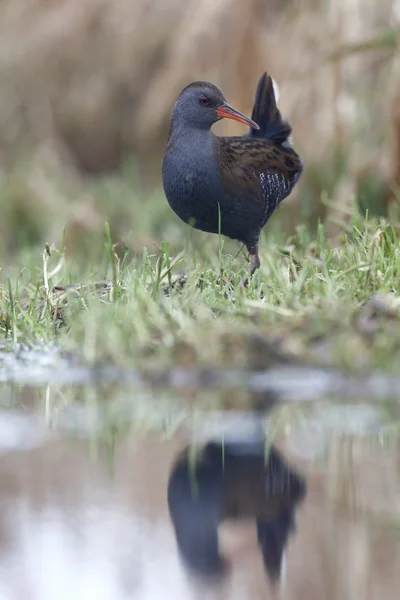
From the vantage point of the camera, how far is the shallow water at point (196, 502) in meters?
2.29

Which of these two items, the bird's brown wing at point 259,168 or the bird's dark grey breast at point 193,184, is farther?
the bird's brown wing at point 259,168

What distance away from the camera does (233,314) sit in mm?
4504

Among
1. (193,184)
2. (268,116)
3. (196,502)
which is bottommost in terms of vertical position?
(196,502)

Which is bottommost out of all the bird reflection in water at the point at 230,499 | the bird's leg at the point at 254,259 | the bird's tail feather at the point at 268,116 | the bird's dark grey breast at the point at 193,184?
the bird reflection in water at the point at 230,499

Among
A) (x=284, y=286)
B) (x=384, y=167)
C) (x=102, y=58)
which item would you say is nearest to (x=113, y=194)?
(x=102, y=58)

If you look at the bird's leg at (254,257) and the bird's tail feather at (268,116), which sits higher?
the bird's tail feather at (268,116)

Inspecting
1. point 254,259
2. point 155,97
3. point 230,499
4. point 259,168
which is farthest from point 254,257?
point 155,97

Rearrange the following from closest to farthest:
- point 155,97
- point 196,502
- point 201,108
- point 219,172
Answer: point 196,502 < point 219,172 < point 201,108 < point 155,97

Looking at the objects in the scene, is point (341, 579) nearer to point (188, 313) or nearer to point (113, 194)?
point (188, 313)

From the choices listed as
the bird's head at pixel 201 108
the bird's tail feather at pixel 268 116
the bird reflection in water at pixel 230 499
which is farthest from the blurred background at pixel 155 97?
the bird reflection in water at pixel 230 499

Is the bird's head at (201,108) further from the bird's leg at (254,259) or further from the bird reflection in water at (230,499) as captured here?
the bird reflection in water at (230,499)

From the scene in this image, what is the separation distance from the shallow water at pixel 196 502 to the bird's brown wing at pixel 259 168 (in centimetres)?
212

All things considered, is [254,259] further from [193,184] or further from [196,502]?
[196,502]

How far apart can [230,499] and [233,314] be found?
181 cm
